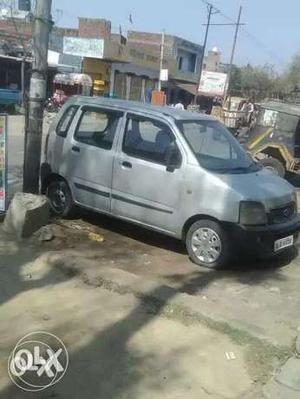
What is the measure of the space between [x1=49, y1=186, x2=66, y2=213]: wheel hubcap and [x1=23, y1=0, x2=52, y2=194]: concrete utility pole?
0.87 ft

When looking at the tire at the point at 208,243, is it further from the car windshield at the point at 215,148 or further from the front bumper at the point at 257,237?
the car windshield at the point at 215,148

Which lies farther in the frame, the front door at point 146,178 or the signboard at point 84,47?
the signboard at point 84,47

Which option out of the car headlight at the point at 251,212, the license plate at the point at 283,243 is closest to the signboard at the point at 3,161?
the car headlight at the point at 251,212

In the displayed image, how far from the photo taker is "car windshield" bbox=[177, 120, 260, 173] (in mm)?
6926

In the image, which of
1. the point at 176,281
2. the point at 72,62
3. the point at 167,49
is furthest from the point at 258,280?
the point at 167,49

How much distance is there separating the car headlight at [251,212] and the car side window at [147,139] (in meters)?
1.17

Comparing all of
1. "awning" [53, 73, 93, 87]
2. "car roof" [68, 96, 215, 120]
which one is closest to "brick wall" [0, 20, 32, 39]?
"car roof" [68, 96, 215, 120]

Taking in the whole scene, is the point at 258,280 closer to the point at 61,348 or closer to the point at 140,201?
the point at 140,201

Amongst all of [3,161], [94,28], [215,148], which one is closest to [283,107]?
[215,148]

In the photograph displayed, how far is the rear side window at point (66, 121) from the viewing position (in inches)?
314

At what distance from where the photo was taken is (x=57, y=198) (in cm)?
823

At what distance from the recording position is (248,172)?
23.3 feet

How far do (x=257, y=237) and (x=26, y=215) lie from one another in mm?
2763

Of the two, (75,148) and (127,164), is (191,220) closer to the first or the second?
(127,164)
